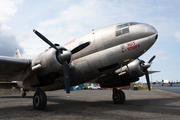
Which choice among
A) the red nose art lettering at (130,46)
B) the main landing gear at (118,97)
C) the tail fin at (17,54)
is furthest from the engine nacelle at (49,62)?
the tail fin at (17,54)

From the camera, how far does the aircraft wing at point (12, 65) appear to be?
791 cm

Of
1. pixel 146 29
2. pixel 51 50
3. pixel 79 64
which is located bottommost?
pixel 79 64

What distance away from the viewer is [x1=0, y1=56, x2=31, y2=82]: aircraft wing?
791cm

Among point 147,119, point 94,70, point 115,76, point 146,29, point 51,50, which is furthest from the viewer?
point 115,76

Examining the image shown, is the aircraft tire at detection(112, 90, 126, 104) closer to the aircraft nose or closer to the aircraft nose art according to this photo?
the aircraft nose art

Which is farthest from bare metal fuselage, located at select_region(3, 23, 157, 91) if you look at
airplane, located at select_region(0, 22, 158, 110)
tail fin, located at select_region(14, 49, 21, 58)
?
tail fin, located at select_region(14, 49, 21, 58)

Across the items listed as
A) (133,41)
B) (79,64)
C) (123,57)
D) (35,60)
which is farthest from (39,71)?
(133,41)

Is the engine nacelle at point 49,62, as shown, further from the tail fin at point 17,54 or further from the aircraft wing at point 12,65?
the tail fin at point 17,54

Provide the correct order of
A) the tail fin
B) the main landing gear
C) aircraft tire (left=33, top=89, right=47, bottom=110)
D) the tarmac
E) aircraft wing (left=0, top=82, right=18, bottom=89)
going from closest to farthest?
the tarmac
aircraft tire (left=33, top=89, right=47, bottom=110)
the main landing gear
aircraft wing (left=0, top=82, right=18, bottom=89)
the tail fin

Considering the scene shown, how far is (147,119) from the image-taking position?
19.4ft

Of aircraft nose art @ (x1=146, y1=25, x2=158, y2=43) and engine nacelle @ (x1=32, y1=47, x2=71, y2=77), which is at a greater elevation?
aircraft nose art @ (x1=146, y1=25, x2=158, y2=43)

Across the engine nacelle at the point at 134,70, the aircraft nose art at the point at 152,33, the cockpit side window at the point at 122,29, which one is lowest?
the engine nacelle at the point at 134,70

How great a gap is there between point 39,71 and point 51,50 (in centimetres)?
159

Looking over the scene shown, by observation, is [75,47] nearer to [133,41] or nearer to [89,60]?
[89,60]
